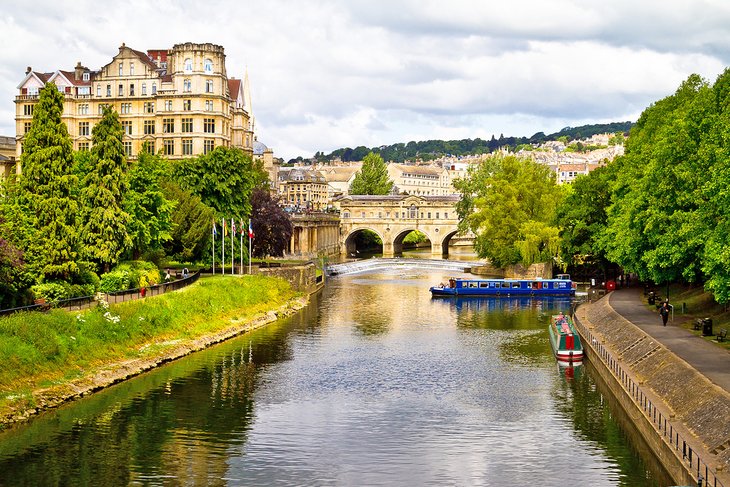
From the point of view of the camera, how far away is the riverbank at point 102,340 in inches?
1619

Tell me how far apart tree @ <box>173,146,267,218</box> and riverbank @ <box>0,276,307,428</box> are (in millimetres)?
17524

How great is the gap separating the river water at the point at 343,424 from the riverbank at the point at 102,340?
1.13m

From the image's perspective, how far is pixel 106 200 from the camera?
61219 millimetres

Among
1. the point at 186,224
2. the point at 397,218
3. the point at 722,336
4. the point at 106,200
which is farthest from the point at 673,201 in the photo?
the point at 397,218

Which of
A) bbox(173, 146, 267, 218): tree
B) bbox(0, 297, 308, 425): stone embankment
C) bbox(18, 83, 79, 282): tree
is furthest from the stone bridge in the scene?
bbox(18, 83, 79, 282): tree

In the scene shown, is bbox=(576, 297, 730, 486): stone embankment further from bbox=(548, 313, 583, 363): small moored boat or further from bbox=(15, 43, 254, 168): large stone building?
bbox=(15, 43, 254, 168): large stone building

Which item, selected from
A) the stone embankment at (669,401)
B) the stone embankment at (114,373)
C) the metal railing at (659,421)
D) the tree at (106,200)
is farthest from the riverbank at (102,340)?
the stone embankment at (669,401)

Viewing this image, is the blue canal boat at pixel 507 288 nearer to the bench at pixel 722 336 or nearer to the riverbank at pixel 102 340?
the riverbank at pixel 102 340

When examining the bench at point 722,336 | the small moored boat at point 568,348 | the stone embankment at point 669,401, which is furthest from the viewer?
the small moored boat at point 568,348

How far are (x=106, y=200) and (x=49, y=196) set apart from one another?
754 centimetres

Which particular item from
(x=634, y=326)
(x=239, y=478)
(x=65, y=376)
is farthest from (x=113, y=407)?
(x=634, y=326)

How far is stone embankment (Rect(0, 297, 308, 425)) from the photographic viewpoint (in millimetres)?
39625

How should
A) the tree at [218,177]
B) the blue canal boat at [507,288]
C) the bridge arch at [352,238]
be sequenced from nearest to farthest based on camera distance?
the tree at [218,177], the blue canal boat at [507,288], the bridge arch at [352,238]

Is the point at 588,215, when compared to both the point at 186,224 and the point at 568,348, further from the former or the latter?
the point at 568,348
